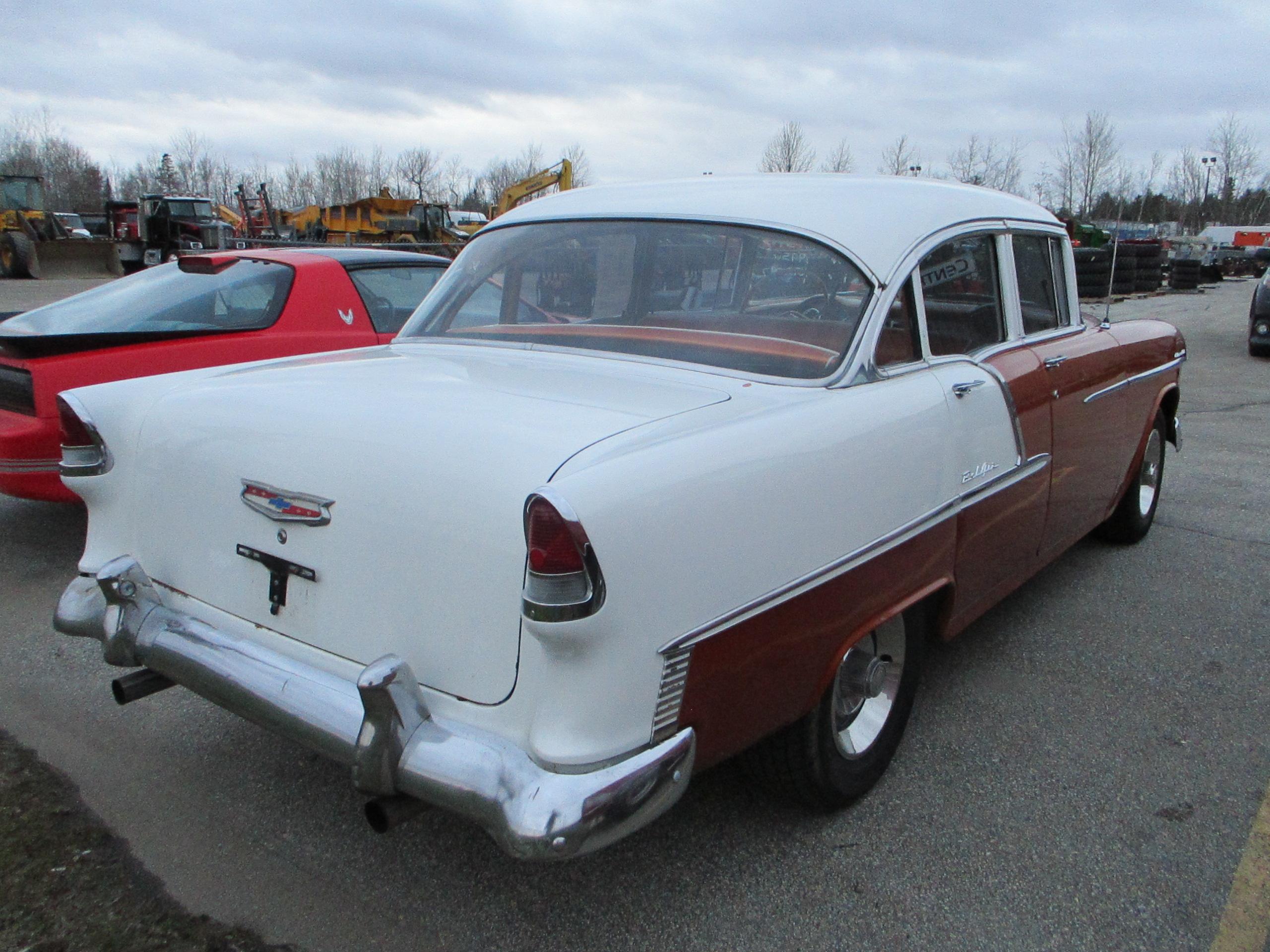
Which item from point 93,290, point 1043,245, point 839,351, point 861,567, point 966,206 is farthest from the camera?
point 93,290

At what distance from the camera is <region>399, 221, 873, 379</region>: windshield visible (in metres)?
2.74

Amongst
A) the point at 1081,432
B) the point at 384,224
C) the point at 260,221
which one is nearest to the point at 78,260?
the point at 384,224

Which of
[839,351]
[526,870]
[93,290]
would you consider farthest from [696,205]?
[93,290]

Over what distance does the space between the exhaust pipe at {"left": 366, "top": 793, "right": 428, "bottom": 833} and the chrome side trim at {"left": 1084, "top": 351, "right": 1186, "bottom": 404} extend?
114 inches

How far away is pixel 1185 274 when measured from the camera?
96.7 feet

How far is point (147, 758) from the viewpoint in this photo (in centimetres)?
302

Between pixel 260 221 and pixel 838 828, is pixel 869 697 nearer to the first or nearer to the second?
pixel 838 828

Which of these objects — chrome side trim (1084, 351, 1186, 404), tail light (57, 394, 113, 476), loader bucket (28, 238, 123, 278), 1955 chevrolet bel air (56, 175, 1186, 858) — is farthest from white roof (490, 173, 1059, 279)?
loader bucket (28, 238, 123, 278)

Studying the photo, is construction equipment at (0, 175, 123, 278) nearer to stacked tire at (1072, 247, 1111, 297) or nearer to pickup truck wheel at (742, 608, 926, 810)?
stacked tire at (1072, 247, 1111, 297)

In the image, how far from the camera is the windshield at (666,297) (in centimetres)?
274

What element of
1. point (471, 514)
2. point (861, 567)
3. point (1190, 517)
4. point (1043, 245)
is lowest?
point (1190, 517)

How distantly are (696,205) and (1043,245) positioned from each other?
1.68m

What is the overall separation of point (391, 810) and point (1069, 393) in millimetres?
2778

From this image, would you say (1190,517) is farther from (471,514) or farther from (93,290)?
(93,290)
